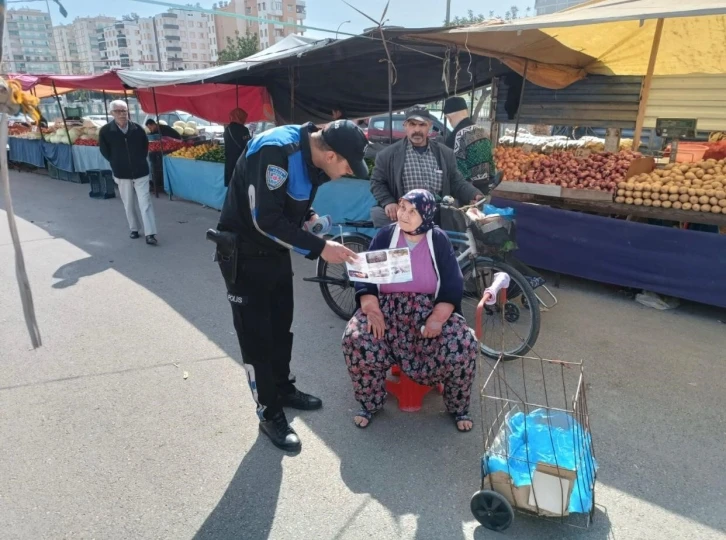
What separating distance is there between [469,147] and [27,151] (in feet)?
49.3

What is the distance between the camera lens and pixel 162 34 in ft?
340

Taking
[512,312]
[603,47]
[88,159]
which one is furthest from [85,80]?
[512,312]

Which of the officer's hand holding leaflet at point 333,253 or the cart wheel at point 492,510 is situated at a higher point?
the officer's hand holding leaflet at point 333,253

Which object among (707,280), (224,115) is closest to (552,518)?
(707,280)

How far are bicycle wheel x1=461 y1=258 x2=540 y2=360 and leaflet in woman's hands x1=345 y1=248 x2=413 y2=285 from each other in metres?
1.05

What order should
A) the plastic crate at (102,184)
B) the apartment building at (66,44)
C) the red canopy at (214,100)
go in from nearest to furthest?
the red canopy at (214,100), the plastic crate at (102,184), the apartment building at (66,44)

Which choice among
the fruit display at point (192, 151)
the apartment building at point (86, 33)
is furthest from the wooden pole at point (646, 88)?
the apartment building at point (86, 33)

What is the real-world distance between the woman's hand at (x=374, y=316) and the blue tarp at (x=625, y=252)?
10.2ft

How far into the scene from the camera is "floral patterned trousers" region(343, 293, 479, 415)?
9.25 ft

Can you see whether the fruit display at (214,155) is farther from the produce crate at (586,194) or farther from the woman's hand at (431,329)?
the woman's hand at (431,329)

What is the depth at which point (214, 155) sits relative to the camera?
373 inches

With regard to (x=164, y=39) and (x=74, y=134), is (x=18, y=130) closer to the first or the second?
(x=74, y=134)

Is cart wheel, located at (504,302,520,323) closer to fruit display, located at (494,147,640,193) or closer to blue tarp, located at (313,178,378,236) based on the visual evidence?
fruit display, located at (494,147,640,193)

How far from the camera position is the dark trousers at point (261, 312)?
2.67m
